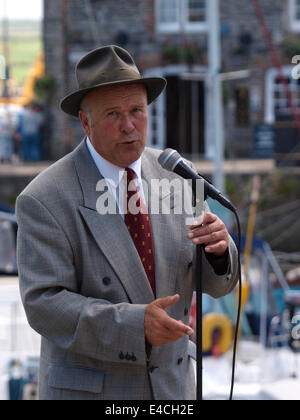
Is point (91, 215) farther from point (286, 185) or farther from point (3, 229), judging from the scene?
point (286, 185)

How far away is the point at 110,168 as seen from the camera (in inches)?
83.1

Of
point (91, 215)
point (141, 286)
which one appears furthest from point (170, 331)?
point (91, 215)

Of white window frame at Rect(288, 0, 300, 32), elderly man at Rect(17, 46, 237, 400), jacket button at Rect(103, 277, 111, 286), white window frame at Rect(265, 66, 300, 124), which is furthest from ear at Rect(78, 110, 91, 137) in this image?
white window frame at Rect(288, 0, 300, 32)

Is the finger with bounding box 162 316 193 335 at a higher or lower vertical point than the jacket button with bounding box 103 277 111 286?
lower

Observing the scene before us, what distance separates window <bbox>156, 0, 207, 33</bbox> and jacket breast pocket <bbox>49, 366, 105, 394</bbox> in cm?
1206

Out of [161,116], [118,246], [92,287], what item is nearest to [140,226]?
[118,246]

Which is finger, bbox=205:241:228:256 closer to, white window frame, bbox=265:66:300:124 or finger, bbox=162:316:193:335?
finger, bbox=162:316:193:335

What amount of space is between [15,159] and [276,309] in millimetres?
7674

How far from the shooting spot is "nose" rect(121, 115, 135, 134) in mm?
2010

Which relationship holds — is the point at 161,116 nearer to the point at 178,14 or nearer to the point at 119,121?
the point at 178,14

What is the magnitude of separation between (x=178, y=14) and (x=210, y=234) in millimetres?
12625

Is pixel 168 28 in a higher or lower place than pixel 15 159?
higher

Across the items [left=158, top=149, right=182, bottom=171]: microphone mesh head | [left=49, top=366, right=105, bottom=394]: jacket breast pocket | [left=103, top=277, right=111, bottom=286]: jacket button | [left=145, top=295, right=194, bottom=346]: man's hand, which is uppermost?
[left=158, top=149, right=182, bottom=171]: microphone mesh head

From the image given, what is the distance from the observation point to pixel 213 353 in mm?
6383
